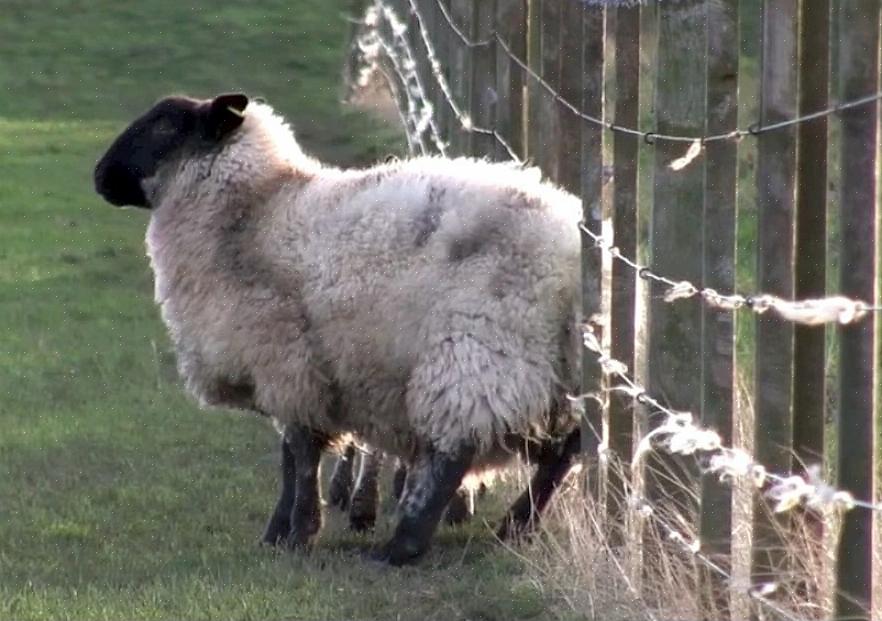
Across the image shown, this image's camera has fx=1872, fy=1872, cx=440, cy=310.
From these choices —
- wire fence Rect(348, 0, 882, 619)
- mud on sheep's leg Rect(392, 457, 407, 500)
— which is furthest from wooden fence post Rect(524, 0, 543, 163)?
mud on sheep's leg Rect(392, 457, 407, 500)

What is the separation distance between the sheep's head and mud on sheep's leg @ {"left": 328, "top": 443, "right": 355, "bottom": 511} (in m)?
1.37

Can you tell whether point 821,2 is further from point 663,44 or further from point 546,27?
point 546,27

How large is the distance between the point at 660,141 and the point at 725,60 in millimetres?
387

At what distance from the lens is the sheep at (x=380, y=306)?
645 cm

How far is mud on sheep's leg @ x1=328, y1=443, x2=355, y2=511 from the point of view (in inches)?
313

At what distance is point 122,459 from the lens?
347 inches

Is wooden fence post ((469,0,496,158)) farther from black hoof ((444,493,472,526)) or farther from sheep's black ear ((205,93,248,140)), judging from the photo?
black hoof ((444,493,472,526))

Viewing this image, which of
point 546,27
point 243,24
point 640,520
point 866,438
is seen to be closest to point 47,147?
point 243,24

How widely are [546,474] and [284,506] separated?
1030mm

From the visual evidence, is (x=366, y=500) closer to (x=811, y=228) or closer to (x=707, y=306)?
(x=707, y=306)

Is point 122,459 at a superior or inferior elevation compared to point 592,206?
inferior

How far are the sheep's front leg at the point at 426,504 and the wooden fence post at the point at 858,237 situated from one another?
2.58 meters

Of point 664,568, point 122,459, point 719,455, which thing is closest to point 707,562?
point 719,455

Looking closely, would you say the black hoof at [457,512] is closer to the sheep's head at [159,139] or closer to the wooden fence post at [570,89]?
the wooden fence post at [570,89]
